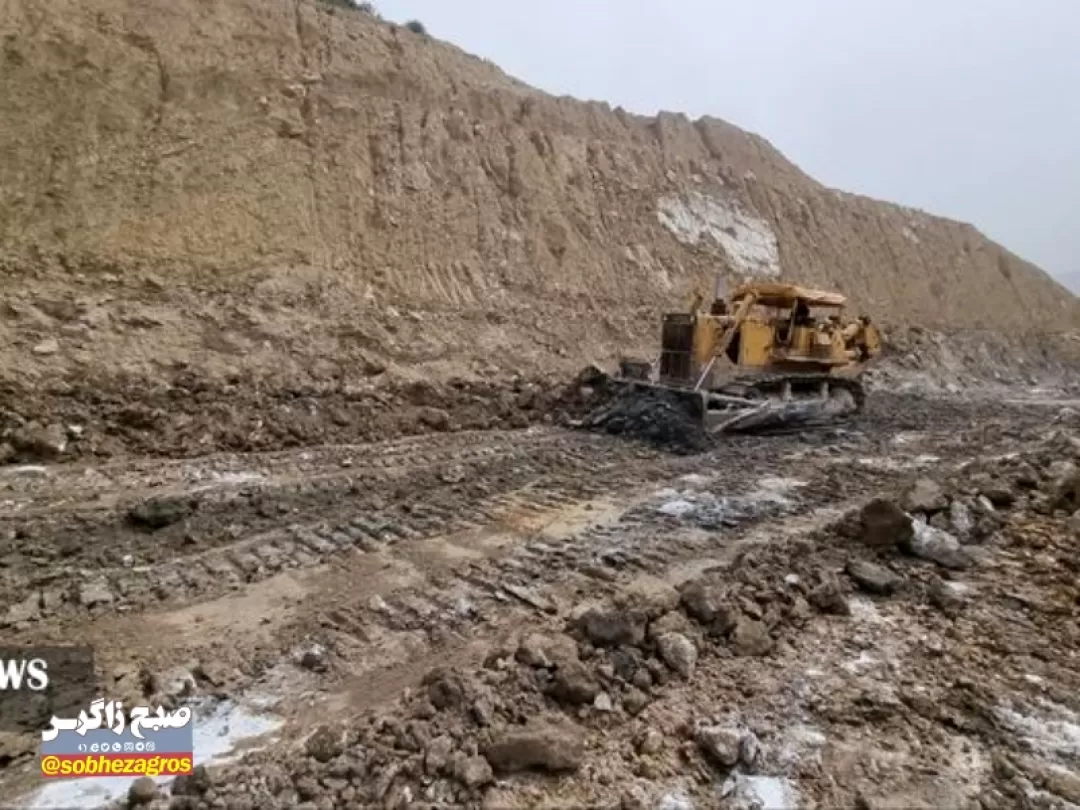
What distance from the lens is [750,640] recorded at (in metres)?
3.65

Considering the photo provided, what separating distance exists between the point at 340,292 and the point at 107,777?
31.2ft

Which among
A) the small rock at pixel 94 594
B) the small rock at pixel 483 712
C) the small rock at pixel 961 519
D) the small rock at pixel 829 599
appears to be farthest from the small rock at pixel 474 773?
the small rock at pixel 961 519

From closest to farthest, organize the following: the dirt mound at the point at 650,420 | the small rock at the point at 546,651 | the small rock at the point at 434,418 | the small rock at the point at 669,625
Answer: the small rock at the point at 546,651 → the small rock at the point at 669,625 → the dirt mound at the point at 650,420 → the small rock at the point at 434,418

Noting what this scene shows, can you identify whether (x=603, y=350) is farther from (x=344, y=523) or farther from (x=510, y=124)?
(x=344, y=523)

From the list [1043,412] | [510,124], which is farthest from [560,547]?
[510,124]

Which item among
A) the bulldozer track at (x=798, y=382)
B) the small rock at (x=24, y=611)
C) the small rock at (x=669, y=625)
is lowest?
the small rock at (x=24, y=611)

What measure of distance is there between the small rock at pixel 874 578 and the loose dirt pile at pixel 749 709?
12 mm

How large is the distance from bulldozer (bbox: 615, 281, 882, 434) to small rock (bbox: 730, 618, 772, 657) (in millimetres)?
5679

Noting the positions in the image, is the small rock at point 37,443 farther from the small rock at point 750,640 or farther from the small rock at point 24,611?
the small rock at point 750,640

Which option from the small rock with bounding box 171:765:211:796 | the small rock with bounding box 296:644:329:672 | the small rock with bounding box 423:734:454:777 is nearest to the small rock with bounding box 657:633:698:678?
the small rock with bounding box 423:734:454:777

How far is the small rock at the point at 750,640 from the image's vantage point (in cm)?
361

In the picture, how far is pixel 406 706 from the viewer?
10.1 feet

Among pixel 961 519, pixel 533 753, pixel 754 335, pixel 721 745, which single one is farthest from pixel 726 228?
pixel 533 753

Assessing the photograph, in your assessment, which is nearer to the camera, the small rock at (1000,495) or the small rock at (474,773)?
the small rock at (474,773)
